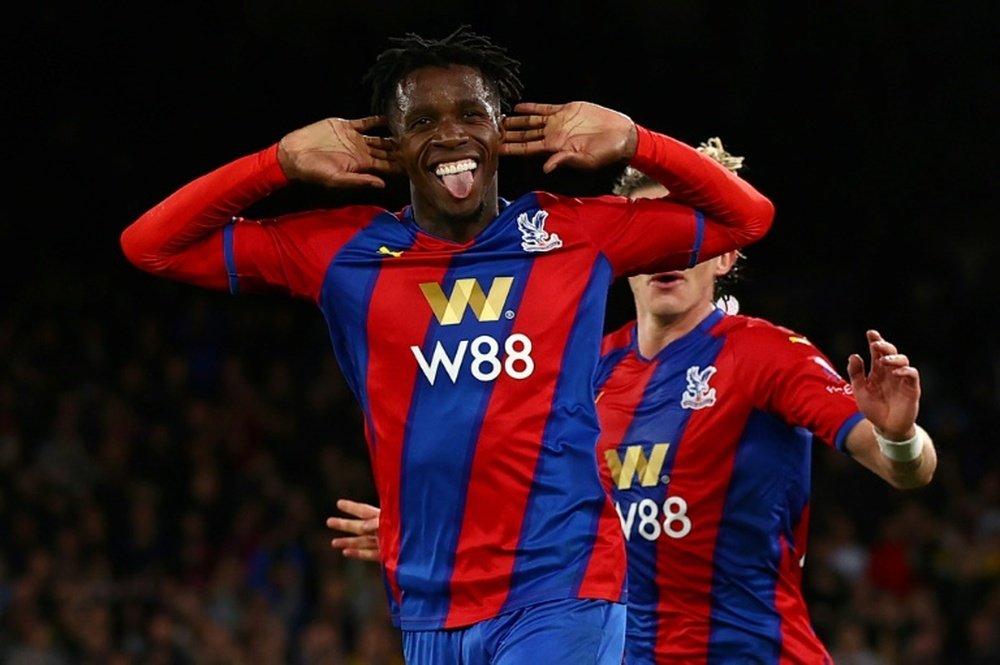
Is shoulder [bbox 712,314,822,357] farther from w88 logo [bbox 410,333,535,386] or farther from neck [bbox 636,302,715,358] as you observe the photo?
w88 logo [bbox 410,333,535,386]

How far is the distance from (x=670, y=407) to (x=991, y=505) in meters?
6.61

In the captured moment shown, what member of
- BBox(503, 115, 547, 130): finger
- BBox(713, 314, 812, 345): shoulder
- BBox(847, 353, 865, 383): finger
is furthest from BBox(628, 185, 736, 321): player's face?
BBox(503, 115, 547, 130): finger

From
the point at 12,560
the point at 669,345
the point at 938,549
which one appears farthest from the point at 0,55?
the point at 669,345

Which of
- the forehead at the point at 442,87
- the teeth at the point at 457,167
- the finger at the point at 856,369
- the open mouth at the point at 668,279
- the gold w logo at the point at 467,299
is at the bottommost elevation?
the finger at the point at 856,369

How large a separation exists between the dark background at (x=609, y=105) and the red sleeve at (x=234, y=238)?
→ 320 inches

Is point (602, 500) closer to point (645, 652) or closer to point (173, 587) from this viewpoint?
point (645, 652)

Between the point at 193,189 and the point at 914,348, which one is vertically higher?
the point at 193,189

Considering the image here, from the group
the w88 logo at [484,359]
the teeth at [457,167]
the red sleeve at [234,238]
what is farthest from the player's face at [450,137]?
the w88 logo at [484,359]

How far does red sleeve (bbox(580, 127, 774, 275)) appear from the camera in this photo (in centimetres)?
424

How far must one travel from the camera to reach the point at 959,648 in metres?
9.92

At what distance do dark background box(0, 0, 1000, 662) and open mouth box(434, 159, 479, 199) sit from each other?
8.28 m

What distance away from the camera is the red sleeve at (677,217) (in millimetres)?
4242

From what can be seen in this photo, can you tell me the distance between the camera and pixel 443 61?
4230mm

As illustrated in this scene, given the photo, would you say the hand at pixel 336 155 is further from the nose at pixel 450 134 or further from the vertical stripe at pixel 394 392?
the vertical stripe at pixel 394 392
